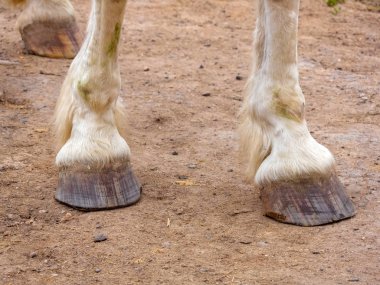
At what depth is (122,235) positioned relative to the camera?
3039mm

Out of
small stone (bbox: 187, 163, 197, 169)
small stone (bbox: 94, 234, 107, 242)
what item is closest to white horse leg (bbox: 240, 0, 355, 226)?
small stone (bbox: 187, 163, 197, 169)

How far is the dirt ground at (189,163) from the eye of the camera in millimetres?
2844

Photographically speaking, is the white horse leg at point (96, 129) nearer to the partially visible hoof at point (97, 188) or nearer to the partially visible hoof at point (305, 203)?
the partially visible hoof at point (97, 188)

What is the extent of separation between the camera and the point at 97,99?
3393 millimetres

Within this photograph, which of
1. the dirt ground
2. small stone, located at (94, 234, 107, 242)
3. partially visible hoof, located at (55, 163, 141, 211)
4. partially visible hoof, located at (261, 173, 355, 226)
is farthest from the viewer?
partially visible hoof, located at (55, 163, 141, 211)

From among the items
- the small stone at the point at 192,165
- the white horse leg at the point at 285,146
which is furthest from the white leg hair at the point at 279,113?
the small stone at the point at 192,165

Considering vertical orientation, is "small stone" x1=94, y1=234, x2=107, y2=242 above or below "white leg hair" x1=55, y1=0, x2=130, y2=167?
below

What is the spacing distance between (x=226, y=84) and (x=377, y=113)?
828 millimetres

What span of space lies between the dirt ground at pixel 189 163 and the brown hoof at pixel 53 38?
74 mm

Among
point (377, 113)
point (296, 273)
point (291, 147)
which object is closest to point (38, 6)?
point (377, 113)

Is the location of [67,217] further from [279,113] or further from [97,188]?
[279,113]

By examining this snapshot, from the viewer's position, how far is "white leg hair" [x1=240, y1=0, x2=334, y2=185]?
3.18m

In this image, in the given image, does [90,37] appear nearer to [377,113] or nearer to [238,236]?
[238,236]

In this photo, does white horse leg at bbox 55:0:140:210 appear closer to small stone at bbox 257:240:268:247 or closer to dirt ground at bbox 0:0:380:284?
dirt ground at bbox 0:0:380:284
